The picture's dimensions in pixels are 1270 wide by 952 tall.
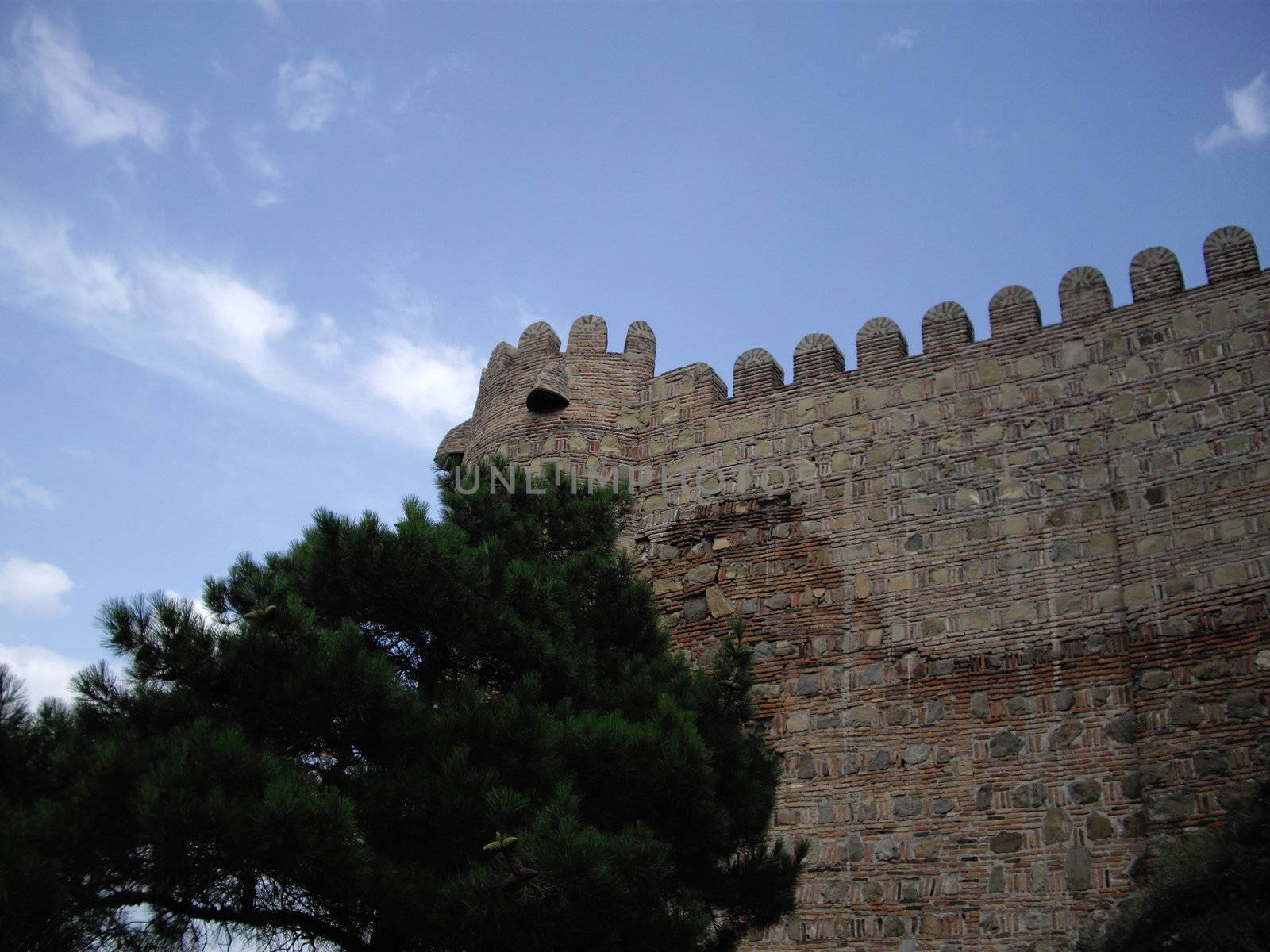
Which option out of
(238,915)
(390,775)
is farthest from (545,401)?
(238,915)

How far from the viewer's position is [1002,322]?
33.8 ft

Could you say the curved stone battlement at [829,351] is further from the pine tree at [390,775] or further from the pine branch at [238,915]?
the pine branch at [238,915]

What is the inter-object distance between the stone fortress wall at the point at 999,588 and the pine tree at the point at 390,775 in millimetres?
1785

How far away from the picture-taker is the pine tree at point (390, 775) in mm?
5352

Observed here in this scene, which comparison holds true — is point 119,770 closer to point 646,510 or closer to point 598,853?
point 598,853

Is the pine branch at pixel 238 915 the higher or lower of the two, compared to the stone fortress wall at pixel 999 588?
lower

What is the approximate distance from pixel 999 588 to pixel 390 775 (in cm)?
499

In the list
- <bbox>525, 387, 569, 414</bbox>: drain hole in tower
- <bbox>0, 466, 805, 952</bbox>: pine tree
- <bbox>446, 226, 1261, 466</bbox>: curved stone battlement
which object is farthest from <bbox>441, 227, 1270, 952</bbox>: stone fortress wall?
<bbox>0, 466, 805, 952</bbox>: pine tree

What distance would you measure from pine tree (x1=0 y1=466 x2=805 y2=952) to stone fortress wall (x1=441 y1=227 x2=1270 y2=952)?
5.86 ft

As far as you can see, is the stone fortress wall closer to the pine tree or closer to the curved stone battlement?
the curved stone battlement

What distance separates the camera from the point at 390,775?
6.05m

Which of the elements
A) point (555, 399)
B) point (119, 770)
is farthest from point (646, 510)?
point (119, 770)

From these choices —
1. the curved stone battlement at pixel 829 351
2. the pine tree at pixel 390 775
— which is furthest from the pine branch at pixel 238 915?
the curved stone battlement at pixel 829 351

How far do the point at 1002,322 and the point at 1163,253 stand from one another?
132cm
